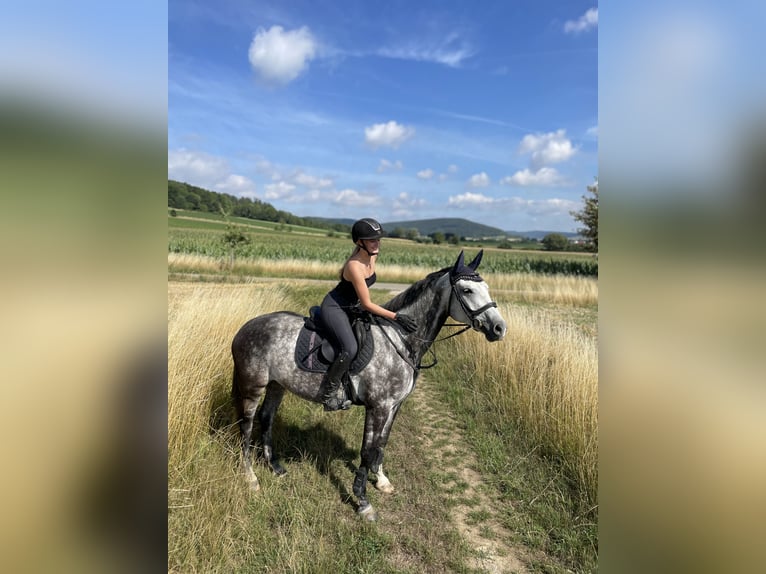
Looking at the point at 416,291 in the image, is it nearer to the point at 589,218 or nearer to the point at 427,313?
the point at 427,313

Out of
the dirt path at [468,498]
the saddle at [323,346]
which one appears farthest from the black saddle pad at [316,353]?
the dirt path at [468,498]

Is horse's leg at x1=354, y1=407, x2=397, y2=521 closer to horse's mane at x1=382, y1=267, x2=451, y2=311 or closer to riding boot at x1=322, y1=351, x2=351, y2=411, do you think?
riding boot at x1=322, y1=351, x2=351, y2=411

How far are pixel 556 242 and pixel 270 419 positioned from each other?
62.3 metres

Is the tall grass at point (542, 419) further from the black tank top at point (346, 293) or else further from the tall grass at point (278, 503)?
the black tank top at point (346, 293)

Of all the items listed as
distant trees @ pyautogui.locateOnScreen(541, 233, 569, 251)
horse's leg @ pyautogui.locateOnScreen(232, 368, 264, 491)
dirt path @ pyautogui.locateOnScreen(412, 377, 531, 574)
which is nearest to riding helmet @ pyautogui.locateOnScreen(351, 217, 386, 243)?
horse's leg @ pyautogui.locateOnScreen(232, 368, 264, 491)

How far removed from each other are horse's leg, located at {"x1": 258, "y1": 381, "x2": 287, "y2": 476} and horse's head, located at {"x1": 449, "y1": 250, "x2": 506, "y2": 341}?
2303 mm

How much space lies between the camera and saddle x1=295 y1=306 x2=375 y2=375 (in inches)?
141

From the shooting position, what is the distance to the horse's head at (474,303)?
334 centimetres

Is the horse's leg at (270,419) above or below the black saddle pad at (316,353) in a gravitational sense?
below

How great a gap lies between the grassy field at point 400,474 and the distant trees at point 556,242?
56842mm
